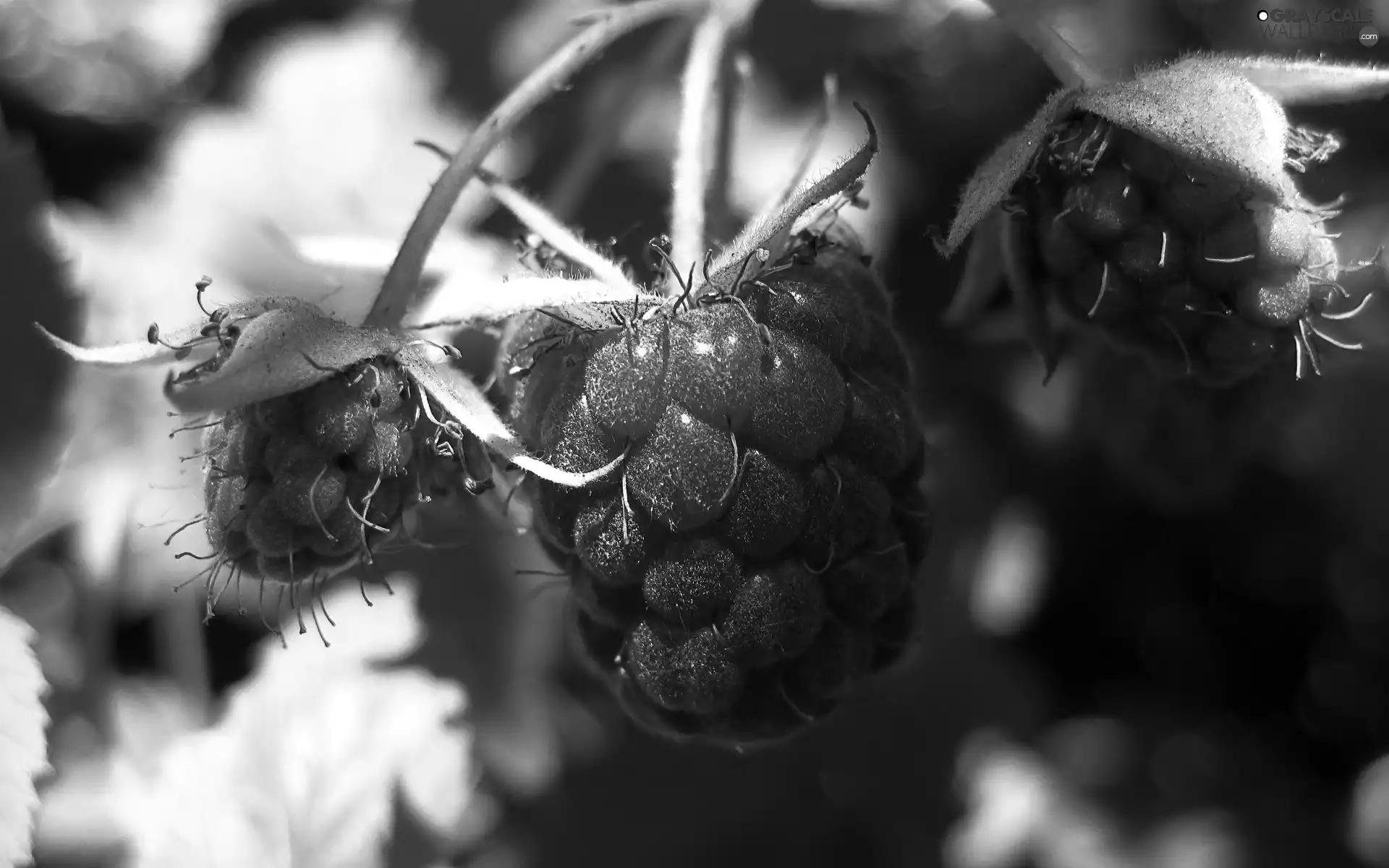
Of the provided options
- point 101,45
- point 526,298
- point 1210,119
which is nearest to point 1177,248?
point 1210,119

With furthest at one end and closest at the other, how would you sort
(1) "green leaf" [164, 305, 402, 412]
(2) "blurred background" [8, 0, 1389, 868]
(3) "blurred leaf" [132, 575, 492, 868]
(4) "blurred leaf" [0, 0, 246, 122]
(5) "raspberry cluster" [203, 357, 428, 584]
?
(4) "blurred leaf" [0, 0, 246, 122] → (2) "blurred background" [8, 0, 1389, 868] → (3) "blurred leaf" [132, 575, 492, 868] → (5) "raspberry cluster" [203, 357, 428, 584] → (1) "green leaf" [164, 305, 402, 412]

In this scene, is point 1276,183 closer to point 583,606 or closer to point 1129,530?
point 583,606

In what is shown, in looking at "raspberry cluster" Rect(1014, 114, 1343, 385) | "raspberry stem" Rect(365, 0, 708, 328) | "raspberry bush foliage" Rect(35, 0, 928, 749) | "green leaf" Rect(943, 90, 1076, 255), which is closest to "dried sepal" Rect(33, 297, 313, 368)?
"raspberry bush foliage" Rect(35, 0, 928, 749)

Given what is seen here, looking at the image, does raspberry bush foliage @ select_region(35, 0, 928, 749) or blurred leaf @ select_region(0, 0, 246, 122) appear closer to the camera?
raspberry bush foliage @ select_region(35, 0, 928, 749)

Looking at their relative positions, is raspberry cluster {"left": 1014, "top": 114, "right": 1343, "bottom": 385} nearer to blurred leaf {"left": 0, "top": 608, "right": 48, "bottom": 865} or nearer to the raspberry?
the raspberry

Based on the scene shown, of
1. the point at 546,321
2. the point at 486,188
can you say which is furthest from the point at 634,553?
the point at 486,188

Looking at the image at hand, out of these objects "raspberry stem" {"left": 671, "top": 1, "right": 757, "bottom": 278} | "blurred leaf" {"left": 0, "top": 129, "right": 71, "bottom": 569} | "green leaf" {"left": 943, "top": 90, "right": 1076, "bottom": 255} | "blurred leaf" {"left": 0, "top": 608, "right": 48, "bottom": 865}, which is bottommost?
"blurred leaf" {"left": 0, "top": 608, "right": 48, "bottom": 865}
